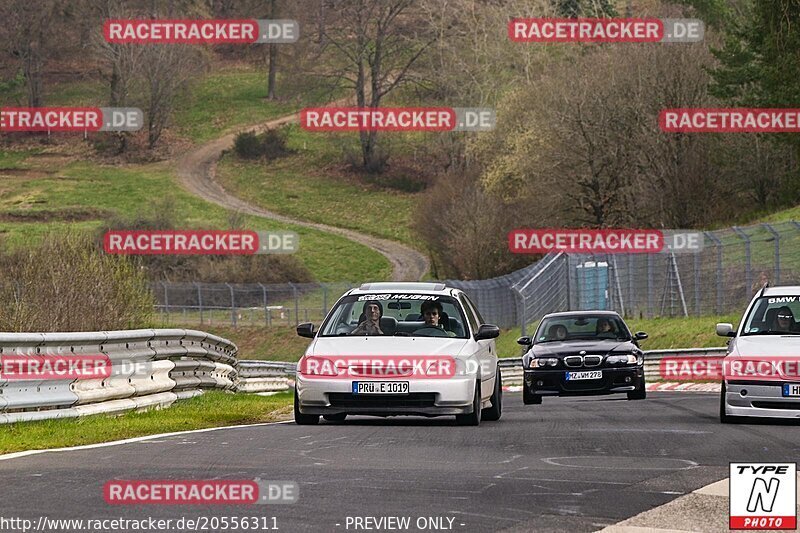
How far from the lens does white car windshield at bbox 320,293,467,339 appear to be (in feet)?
54.2

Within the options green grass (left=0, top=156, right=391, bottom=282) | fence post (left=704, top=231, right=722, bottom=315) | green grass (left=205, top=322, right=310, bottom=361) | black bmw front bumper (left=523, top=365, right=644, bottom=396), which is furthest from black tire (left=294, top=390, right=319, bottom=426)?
green grass (left=0, top=156, right=391, bottom=282)

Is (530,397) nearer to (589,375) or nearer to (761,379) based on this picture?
(589,375)

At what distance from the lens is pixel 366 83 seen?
106m

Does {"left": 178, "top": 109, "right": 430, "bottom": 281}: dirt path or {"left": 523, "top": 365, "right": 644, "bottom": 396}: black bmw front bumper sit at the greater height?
{"left": 178, "top": 109, "right": 430, "bottom": 281}: dirt path

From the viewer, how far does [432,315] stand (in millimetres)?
16750

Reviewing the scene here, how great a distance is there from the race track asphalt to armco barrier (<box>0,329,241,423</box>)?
1.86 metres

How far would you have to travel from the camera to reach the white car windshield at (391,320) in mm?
16531

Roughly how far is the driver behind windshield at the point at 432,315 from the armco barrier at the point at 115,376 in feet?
11.5

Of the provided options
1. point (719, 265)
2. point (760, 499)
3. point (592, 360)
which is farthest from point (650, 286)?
point (760, 499)

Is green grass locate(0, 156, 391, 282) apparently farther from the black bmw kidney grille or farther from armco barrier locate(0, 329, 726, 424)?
the black bmw kidney grille

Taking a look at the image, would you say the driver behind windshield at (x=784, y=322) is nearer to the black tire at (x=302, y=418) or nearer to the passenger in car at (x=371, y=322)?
the passenger in car at (x=371, y=322)

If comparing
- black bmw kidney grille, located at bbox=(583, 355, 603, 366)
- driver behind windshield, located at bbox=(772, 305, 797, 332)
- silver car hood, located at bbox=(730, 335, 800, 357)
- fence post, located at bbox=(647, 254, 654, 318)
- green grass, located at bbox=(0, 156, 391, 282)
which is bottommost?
black bmw kidney grille, located at bbox=(583, 355, 603, 366)

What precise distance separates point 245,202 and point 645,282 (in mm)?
58549

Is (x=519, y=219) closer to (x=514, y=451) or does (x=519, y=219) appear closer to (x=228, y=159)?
(x=228, y=159)
